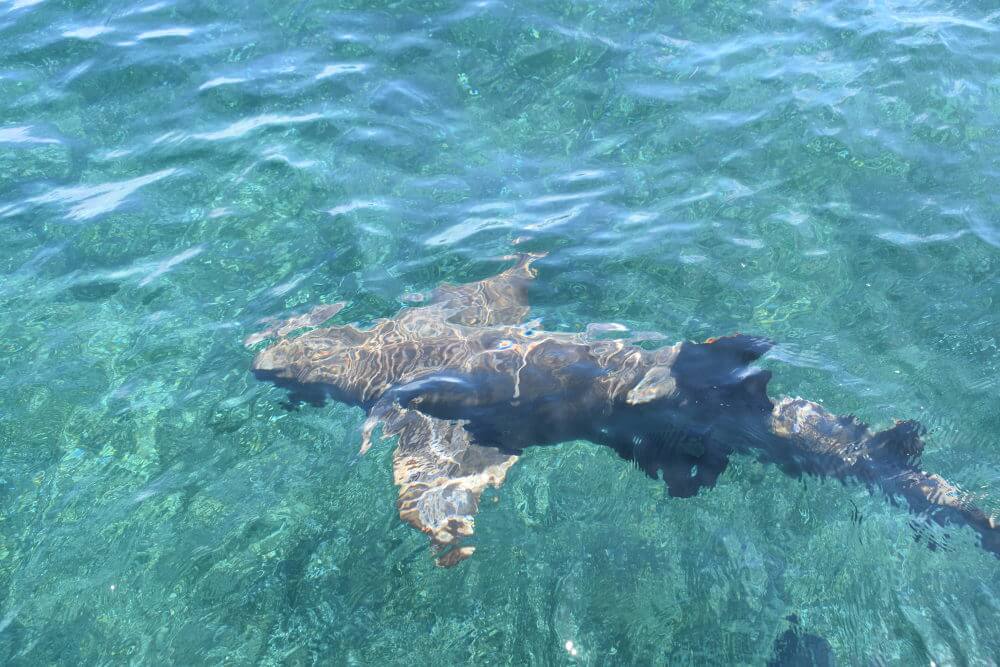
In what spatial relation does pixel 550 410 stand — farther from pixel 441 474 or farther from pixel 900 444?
pixel 900 444

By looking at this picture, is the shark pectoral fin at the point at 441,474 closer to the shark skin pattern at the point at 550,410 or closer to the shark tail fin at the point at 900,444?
the shark skin pattern at the point at 550,410

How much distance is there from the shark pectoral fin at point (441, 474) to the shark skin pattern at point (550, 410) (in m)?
0.01

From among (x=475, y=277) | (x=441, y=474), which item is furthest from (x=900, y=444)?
(x=475, y=277)

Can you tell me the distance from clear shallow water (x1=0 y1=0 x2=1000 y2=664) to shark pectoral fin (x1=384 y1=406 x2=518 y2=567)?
0.13 meters

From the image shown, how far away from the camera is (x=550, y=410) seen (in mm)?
6496

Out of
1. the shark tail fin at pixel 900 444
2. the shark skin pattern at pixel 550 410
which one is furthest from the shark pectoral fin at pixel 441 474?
the shark tail fin at pixel 900 444

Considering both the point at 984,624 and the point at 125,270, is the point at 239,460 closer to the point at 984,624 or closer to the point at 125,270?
the point at 125,270

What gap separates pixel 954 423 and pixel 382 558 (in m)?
4.70

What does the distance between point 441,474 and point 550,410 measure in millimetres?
1035

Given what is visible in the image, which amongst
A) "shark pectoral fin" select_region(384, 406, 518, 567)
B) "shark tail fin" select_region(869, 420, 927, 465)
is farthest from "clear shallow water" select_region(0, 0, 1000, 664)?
"shark tail fin" select_region(869, 420, 927, 465)

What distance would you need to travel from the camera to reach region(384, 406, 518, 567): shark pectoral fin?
5.87 metres

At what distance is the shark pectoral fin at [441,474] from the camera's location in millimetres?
5867

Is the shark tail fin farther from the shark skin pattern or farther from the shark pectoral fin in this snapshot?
the shark pectoral fin

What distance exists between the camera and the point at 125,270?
27.7ft
